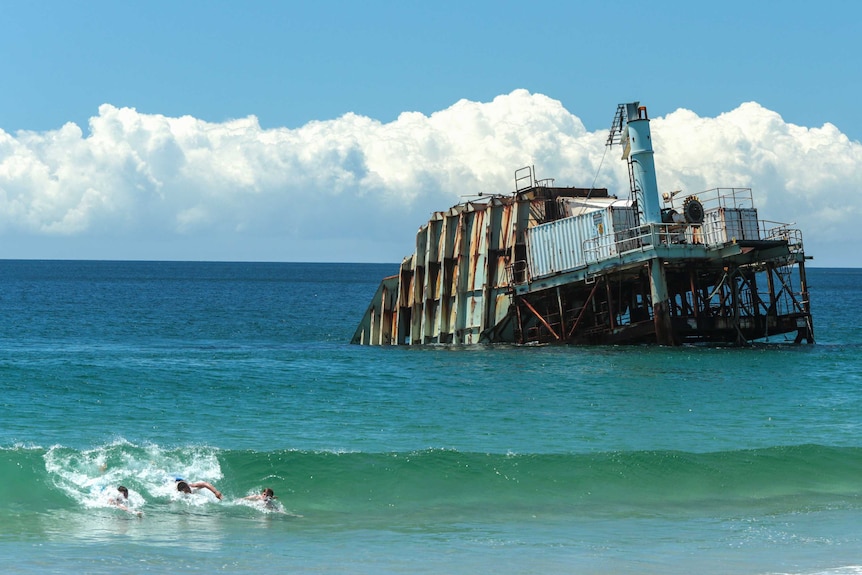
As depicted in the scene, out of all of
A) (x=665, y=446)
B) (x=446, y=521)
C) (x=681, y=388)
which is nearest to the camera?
(x=446, y=521)

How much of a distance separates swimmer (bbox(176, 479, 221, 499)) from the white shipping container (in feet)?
68.7

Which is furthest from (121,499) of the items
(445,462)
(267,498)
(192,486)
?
(445,462)

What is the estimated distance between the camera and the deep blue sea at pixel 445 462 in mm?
15602

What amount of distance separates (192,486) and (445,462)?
4823 millimetres

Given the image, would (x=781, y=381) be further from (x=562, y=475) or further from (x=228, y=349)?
(x=228, y=349)

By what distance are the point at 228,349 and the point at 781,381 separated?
2437 centimetres

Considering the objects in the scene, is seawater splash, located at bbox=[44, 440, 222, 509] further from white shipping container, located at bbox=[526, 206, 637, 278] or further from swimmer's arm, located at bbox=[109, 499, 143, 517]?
white shipping container, located at bbox=[526, 206, 637, 278]

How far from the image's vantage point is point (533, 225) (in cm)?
4175

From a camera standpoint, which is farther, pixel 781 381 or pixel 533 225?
pixel 533 225

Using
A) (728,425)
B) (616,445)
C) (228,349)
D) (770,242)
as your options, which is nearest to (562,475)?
(616,445)

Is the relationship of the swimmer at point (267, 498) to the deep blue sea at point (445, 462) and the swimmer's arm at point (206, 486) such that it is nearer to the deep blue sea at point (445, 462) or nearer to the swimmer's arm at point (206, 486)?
the deep blue sea at point (445, 462)

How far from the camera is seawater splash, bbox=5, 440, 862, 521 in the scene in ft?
63.8

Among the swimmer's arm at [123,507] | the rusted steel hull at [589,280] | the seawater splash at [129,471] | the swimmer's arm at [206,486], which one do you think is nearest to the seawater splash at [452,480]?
the seawater splash at [129,471]

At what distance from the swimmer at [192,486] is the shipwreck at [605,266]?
814 inches
